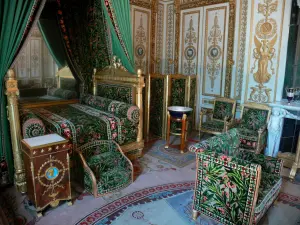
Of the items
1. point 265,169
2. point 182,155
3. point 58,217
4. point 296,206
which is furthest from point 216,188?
point 182,155

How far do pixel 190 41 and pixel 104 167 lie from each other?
3.75m

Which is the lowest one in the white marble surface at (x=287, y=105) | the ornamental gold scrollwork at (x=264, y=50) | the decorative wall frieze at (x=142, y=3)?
the white marble surface at (x=287, y=105)

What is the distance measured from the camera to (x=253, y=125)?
438 centimetres

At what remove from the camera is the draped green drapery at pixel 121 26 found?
3.77m

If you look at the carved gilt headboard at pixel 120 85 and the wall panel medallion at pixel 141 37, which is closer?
the carved gilt headboard at pixel 120 85

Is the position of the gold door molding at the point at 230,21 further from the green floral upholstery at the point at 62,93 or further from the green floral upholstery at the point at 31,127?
the green floral upholstery at the point at 31,127

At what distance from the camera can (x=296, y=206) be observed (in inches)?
112

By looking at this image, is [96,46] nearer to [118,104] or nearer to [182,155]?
[118,104]

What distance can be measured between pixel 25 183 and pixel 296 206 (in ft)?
9.96

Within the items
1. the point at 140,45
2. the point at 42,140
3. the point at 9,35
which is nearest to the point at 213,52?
the point at 140,45

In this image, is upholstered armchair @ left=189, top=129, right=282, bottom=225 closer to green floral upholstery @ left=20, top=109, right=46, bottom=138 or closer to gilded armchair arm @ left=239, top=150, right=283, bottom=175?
gilded armchair arm @ left=239, top=150, right=283, bottom=175

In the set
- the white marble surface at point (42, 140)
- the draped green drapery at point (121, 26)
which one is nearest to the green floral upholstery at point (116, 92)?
the draped green drapery at point (121, 26)

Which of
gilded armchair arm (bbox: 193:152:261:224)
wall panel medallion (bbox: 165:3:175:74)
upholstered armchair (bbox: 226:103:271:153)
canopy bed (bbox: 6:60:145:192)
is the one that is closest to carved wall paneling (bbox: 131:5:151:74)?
wall panel medallion (bbox: 165:3:175:74)

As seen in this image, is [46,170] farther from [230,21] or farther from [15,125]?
[230,21]
